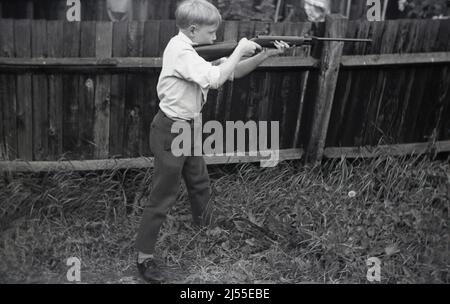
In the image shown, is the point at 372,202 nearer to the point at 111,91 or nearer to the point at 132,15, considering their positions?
the point at 111,91

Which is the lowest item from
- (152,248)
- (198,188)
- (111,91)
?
(152,248)

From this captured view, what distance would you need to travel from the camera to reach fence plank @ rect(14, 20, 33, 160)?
14.1ft

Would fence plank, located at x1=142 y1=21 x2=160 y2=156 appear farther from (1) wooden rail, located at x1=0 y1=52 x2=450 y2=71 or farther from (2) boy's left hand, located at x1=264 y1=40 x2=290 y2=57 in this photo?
(2) boy's left hand, located at x1=264 y1=40 x2=290 y2=57

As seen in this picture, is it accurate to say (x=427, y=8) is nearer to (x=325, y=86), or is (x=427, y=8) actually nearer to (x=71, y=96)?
(x=325, y=86)

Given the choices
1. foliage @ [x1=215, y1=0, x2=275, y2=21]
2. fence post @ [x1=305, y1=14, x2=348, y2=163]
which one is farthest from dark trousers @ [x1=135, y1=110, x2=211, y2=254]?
foliage @ [x1=215, y1=0, x2=275, y2=21]

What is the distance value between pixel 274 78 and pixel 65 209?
200cm

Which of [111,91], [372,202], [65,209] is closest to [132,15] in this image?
[111,91]

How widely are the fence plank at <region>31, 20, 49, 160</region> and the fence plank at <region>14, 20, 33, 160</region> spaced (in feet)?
0.10

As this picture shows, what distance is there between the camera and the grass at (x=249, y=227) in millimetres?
4039

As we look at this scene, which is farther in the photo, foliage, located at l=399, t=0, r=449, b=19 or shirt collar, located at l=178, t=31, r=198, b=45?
foliage, located at l=399, t=0, r=449, b=19

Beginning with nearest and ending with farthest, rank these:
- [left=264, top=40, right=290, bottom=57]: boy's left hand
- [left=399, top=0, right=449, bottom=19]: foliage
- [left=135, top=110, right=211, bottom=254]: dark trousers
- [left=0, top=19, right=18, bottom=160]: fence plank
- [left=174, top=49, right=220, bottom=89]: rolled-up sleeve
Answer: [left=174, top=49, right=220, bottom=89]: rolled-up sleeve < [left=135, top=110, right=211, bottom=254]: dark trousers < [left=264, top=40, right=290, bottom=57]: boy's left hand < [left=0, top=19, right=18, bottom=160]: fence plank < [left=399, top=0, right=449, bottom=19]: foliage

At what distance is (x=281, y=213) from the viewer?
4590mm
